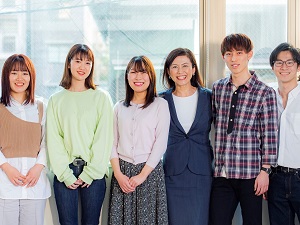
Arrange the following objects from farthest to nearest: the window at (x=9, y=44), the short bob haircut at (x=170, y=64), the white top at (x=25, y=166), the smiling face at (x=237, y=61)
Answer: the window at (x=9, y=44)
the short bob haircut at (x=170, y=64)
the smiling face at (x=237, y=61)
the white top at (x=25, y=166)

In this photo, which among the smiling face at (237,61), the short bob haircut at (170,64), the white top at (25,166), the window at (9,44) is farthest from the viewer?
the window at (9,44)

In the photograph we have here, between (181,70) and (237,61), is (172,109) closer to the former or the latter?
(181,70)

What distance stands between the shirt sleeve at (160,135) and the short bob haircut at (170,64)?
9.5 inches

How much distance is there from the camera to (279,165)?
2.25 meters

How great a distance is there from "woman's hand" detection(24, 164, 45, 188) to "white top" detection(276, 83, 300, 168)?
4.42 feet

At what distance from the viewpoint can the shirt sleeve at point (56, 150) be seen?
219 cm

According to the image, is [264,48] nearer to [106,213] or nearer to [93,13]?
[93,13]

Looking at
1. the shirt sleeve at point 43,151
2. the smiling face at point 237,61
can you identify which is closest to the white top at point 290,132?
the smiling face at point 237,61

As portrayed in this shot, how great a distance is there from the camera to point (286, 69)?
2299 millimetres

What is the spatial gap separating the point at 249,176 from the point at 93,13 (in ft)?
4.82

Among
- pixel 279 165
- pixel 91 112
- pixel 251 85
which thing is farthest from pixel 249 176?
pixel 91 112

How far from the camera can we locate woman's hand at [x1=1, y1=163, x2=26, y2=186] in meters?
2.15

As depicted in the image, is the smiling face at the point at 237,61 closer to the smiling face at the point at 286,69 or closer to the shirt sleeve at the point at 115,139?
the smiling face at the point at 286,69

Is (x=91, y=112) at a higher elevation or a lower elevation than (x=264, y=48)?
lower
